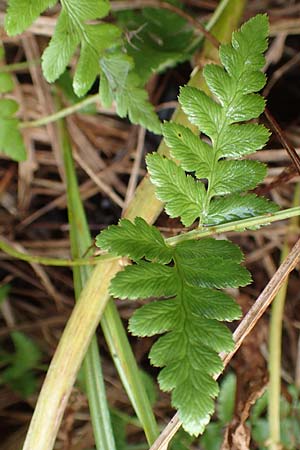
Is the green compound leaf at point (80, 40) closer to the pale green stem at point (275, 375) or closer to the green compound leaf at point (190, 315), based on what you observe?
the green compound leaf at point (190, 315)

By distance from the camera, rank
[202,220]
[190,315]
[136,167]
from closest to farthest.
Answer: [190,315] → [202,220] → [136,167]

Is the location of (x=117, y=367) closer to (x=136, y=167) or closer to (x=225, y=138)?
(x=225, y=138)

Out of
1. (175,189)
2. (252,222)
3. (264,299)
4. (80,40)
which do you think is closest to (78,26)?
(80,40)

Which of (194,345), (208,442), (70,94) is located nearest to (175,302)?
(194,345)

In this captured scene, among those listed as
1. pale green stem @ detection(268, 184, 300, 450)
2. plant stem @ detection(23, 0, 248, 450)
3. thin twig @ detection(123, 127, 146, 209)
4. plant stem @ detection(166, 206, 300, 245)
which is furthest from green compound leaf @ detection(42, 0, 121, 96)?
pale green stem @ detection(268, 184, 300, 450)

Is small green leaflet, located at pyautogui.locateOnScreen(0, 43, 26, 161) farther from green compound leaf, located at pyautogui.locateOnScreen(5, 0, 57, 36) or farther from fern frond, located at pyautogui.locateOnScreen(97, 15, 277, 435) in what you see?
fern frond, located at pyautogui.locateOnScreen(97, 15, 277, 435)

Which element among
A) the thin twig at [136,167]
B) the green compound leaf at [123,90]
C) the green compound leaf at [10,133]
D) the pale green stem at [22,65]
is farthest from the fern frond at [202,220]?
the pale green stem at [22,65]
